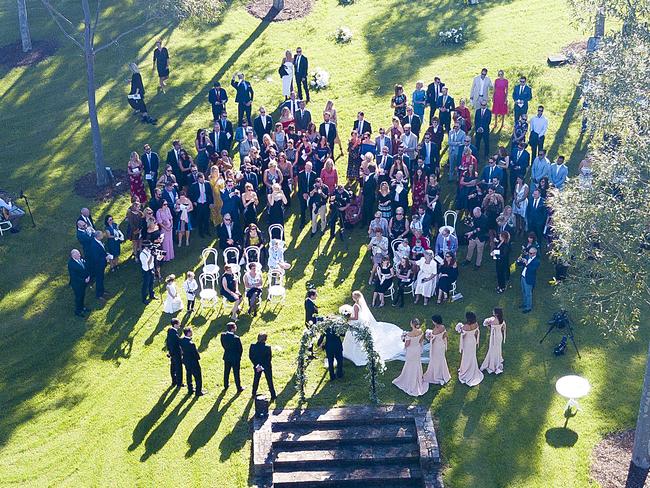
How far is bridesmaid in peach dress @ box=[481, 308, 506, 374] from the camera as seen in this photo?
1873cm

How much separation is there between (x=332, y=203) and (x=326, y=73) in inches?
360

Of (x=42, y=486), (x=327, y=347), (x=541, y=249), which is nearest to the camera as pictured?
(x=42, y=486)

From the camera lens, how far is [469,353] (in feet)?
61.5

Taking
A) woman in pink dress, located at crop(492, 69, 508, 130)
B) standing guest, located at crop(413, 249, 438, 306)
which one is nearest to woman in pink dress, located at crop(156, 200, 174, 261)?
standing guest, located at crop(413, 249, 438, 306)

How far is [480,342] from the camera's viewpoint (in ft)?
65.9

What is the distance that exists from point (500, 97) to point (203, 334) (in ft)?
42.1

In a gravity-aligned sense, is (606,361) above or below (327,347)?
below

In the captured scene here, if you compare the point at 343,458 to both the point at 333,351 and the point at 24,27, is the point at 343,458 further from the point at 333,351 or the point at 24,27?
the point at 24,27

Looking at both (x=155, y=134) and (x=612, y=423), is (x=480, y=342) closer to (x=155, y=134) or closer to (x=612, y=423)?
(x=612, y=423)

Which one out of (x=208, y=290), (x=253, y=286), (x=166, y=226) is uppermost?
(x=166, y=226)

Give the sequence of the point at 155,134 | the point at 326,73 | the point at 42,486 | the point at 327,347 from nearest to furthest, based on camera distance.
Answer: the point at 42,486
the point at 327,347
the point at 155,134
the point at 326,73

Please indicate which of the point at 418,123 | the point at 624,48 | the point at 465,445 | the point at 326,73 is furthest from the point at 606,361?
the point at 326,73

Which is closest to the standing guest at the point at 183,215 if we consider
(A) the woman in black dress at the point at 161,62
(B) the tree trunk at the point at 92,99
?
(B) the tree trunk at the point at 92,99

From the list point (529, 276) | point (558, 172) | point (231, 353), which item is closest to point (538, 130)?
point (558, 172)
